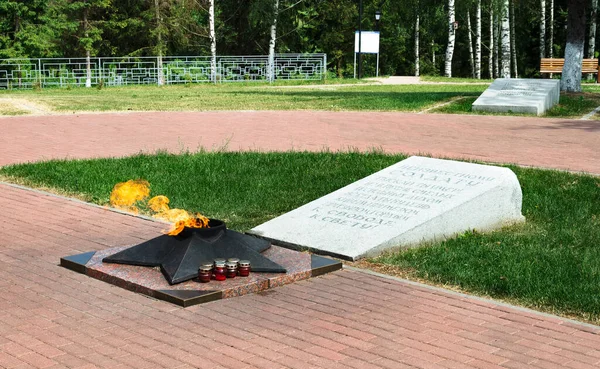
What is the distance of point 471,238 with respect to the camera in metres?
7.22

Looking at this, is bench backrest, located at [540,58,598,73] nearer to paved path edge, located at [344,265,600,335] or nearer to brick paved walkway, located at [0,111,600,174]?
brick paved walkway, located at [0,111,600,174]

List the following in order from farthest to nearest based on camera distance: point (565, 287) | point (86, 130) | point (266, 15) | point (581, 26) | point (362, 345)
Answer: point (266, 15), point (581, 26), point (86, 130), point (565, 287), point (362, 345)

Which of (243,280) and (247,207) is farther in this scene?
(247,207)

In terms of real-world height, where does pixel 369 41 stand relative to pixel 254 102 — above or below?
above

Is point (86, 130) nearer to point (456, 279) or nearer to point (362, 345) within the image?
point (456, 279)

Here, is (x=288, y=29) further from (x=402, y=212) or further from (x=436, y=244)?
(x=436, y=244)

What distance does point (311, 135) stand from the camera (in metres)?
14.8

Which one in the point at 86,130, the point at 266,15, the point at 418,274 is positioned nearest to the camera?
the point at 418,274

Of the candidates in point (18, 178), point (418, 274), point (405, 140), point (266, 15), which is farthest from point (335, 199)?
point (266, 15)

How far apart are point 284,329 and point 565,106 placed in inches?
613

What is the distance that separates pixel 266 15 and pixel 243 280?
124 ft

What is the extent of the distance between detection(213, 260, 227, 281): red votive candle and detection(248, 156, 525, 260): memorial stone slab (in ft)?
4.10

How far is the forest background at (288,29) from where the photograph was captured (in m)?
39.1

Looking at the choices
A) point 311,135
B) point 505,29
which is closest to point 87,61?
point 505,29
